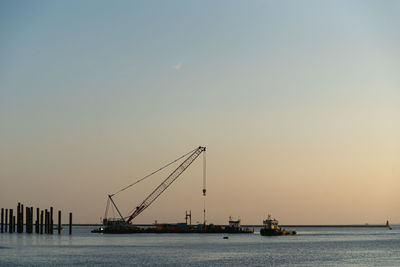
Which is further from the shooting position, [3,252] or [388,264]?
[3,252]

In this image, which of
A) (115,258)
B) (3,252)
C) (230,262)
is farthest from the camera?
(3,252)

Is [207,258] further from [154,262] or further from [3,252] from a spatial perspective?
[3,252]

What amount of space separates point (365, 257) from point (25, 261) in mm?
60632

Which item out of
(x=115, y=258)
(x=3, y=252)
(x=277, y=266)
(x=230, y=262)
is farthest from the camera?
(x=3, y=252)

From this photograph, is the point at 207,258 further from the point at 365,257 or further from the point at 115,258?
the point at 365,257

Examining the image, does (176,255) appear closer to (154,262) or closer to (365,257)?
(154,262)

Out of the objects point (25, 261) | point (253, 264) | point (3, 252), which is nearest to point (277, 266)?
point (253, 264)

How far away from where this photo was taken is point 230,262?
10738 centimetres

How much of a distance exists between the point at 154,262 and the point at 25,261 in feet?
66.7

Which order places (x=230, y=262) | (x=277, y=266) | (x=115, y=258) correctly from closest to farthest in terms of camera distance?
(x=277, y=266) → (x=230, y=262) → (x=115, y=258)

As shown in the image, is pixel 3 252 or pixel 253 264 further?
pixel 3 252

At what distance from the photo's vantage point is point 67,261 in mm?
106000

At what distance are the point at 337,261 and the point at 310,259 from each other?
5680mm

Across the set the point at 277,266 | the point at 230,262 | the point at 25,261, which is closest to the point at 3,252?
the point at 25,261
